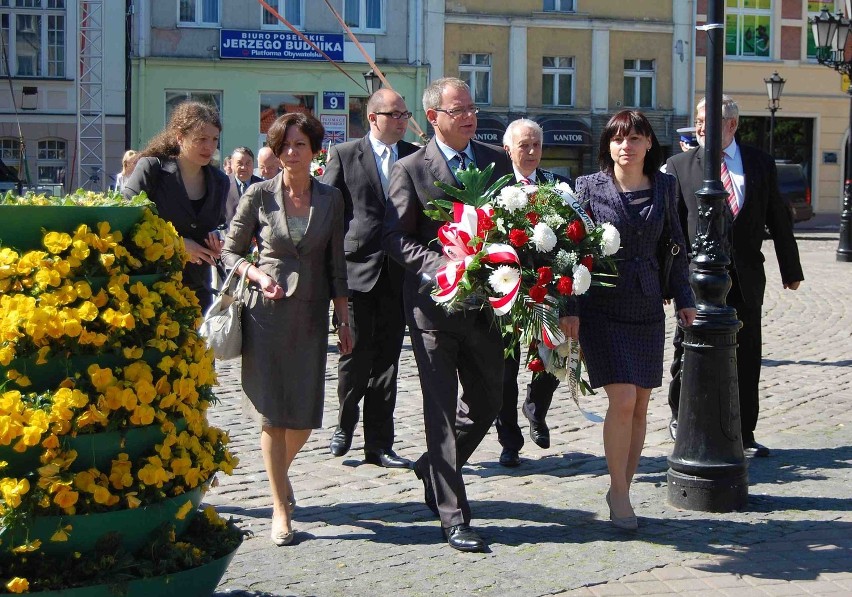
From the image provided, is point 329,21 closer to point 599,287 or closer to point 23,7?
point 23,7

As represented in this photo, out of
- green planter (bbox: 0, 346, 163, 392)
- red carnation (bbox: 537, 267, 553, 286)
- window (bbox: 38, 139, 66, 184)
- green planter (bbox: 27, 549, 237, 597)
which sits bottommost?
green planter (bbox: 27, 549, 237, 597)

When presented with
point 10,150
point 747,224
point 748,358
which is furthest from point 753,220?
point 10,150

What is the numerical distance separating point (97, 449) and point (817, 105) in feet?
136

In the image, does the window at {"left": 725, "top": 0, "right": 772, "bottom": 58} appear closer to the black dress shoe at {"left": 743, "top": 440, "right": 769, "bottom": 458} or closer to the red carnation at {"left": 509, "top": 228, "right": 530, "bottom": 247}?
the black dress shoe at {"left": 743, "top": 440, "right": 769, "bottom": 458}

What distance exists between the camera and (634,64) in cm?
4050

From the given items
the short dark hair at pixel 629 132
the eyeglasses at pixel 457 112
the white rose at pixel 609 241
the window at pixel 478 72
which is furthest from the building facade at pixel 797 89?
the white rose at pixel 609 241

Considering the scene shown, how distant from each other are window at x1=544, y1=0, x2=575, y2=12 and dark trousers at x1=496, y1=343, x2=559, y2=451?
3352 centimetres

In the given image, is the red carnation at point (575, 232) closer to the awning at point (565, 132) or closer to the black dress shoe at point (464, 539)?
the black dress shoe at point (464, 539)

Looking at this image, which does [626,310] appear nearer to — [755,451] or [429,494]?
[429,494]

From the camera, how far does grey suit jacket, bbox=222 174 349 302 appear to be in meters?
5.94

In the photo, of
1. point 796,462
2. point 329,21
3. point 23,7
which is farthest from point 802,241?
point 796,462

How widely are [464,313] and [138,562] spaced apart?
79.1 inches

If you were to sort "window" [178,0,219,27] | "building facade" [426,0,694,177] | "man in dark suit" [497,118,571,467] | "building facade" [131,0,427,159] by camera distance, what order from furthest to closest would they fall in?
"building facade" [426,0,694,177], "window" [178,0,219,27], "building facade" [131,0,427,159], "man in dark suit" [497,118,571,467]

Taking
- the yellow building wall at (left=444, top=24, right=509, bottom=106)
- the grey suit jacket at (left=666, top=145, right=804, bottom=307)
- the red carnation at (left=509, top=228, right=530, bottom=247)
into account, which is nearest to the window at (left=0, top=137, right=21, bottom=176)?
the yellow building wall at (left=444, top=24, right=509, bottom=106)
